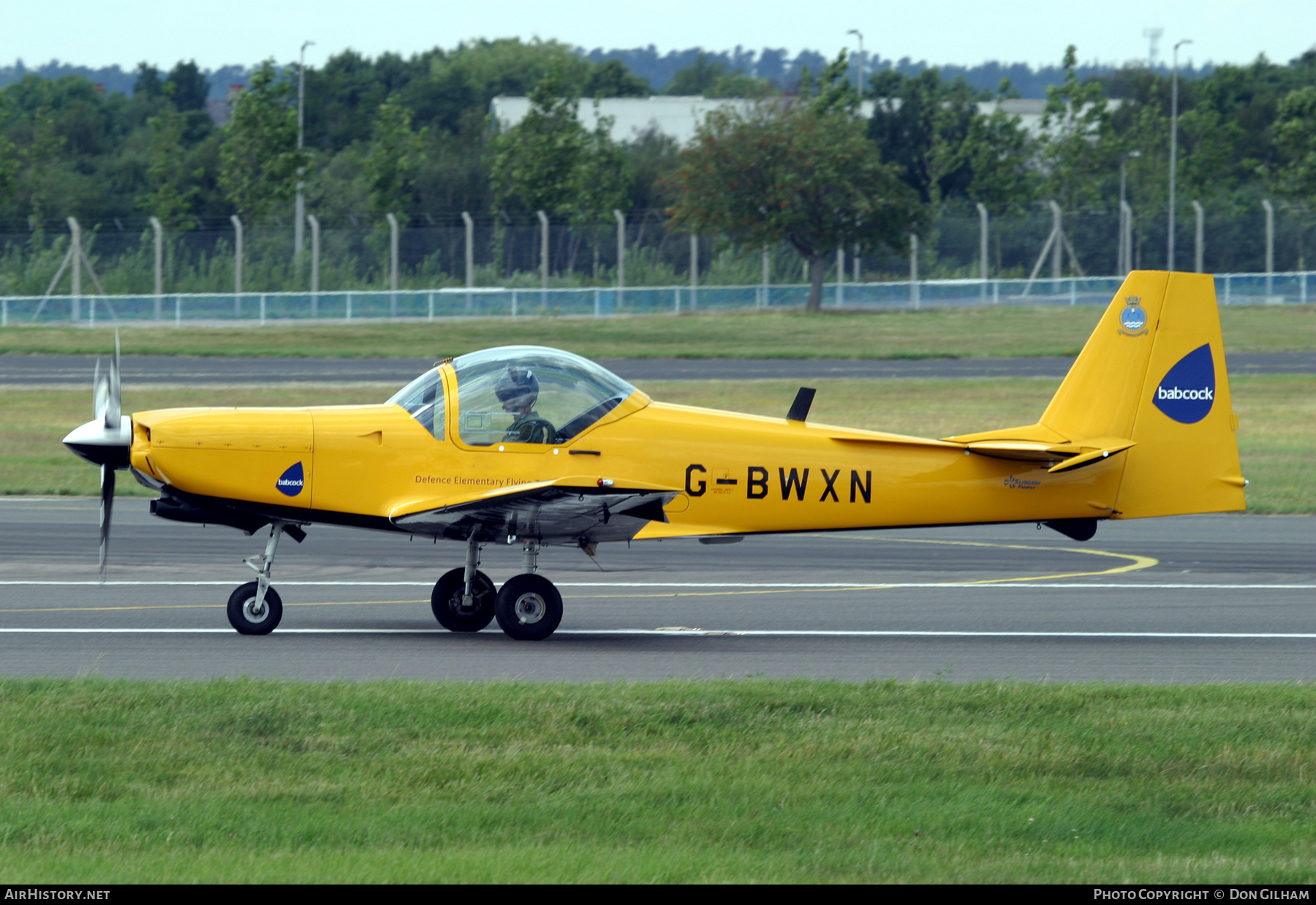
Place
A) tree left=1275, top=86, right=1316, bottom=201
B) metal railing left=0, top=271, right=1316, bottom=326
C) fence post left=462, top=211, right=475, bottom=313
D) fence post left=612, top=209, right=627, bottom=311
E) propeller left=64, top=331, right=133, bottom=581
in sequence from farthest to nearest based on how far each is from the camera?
tree left=1275, top=86, right=1316, bottom=201, fence post left=612, top=209, right=627, bottom=311, fence post left=462, top=211, right=475, bottom=313, metal railing left=0, top=271, right=1316, bottom=326, propeller left=64, top=331, right=133, bottom=581

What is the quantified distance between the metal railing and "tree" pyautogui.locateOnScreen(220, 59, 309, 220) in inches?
248

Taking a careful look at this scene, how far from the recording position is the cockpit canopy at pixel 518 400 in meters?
11.4

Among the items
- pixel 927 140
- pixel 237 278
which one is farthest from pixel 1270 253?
pixel 237 278

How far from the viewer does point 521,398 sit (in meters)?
11.4

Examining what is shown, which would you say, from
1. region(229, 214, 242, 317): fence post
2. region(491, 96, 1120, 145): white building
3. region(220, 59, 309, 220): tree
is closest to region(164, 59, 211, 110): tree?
region(491, 96, 1120, 145): white building

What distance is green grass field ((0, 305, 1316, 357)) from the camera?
42625 mm

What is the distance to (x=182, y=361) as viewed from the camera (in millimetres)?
40000

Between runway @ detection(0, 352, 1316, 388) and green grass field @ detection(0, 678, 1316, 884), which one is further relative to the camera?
runway @ detection(0, 352, 1316, 388)

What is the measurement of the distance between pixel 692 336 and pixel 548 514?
1424 inches

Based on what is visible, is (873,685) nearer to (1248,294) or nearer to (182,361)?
(182,361)

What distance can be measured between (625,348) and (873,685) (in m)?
34.4

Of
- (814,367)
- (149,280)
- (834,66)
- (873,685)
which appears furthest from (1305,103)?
(873,685)

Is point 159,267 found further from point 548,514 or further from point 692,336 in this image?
point 548,514

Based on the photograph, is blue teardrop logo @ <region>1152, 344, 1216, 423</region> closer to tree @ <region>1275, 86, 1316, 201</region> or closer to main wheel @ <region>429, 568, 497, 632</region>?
main wheel @ <region>429, 568, 497, 632</region>
